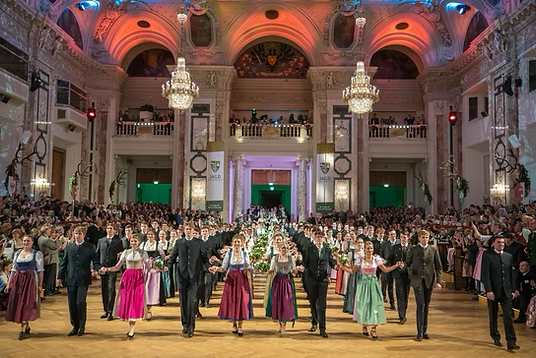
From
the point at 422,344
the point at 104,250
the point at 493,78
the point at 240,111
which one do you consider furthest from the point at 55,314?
the point at 240,111

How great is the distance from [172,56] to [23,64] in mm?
10732

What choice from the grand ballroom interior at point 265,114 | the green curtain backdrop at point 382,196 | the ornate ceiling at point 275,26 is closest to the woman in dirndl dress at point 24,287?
the grand ballroom interior at point 265,114

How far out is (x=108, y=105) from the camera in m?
23.4

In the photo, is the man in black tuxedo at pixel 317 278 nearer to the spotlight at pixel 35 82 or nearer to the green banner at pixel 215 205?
the spotlight at pixel 35 82

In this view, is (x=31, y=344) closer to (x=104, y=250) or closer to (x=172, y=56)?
(x=104, y=250)

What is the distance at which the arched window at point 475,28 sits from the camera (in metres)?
19.9

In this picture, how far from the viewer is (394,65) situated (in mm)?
26359

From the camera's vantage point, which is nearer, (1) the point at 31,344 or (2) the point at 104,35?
(1) the point at 31,344

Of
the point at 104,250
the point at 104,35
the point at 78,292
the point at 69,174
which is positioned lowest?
the point at 78,292

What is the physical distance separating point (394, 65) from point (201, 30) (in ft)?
33.6

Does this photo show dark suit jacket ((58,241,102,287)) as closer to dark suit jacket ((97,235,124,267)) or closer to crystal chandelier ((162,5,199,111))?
dark suit jacket ((97,235,124,267))

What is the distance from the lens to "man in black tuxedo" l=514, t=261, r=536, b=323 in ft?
27.1

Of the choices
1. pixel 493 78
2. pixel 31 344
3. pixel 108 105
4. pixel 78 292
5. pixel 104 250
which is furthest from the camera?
pixel 108 105

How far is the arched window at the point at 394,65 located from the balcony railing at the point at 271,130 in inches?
221
